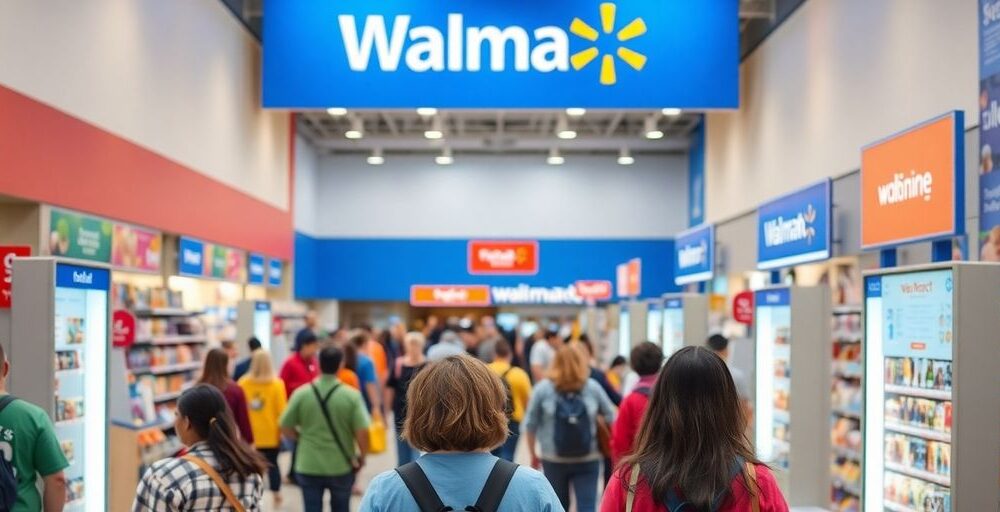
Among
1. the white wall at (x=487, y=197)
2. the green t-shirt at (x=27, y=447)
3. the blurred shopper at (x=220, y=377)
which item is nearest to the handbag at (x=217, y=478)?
the green t-shirt at (x=27, y=447)

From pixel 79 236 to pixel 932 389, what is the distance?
7137 mm

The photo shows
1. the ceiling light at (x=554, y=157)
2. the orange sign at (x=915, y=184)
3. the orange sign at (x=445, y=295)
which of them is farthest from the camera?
the orange sign at (x=445, y=295)

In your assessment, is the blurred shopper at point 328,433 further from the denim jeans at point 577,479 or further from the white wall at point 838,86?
the white wall at point 838,86

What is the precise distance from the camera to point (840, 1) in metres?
11.0

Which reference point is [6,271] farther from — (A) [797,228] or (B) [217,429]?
(A) [797,228]

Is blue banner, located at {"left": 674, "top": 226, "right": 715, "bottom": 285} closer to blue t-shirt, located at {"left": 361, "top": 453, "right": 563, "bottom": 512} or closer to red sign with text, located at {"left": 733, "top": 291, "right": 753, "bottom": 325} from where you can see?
red sign with text, located at {"left": 733, "top": 291, "right": 753, "bottom": 325}

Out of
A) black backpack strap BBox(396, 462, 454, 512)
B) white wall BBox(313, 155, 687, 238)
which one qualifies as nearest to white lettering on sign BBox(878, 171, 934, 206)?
black backpack strap BBox(396, 462, 454, 512)

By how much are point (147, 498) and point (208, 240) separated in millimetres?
10405

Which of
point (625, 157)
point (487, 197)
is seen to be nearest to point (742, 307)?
point (625, 157)

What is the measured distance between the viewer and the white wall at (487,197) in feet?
76.6

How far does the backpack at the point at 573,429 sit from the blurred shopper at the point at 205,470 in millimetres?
2964

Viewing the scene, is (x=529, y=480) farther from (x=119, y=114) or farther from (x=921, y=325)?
(x=119, y=114)

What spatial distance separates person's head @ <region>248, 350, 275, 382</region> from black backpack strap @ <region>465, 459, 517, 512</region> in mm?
6040

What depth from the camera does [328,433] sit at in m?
6.38
